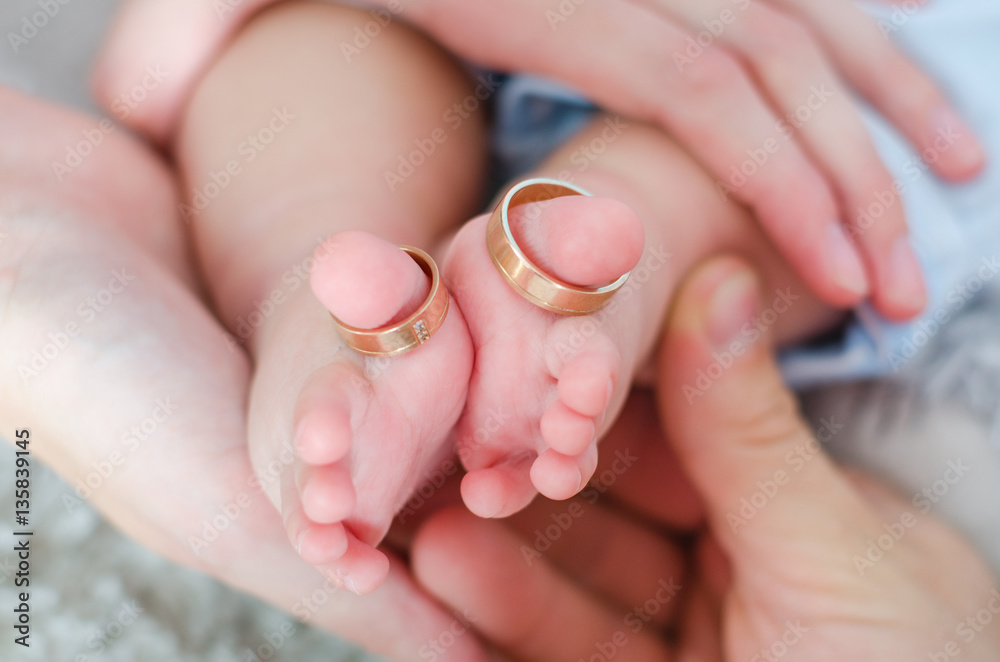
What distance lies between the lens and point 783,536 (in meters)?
0.73

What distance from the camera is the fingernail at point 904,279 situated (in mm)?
823

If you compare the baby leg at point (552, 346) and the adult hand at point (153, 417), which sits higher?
the baby leg at point (552, 346)

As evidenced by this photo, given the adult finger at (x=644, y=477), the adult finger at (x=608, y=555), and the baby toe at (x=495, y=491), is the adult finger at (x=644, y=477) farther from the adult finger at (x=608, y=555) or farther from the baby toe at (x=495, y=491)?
the baby toe at (x=495, y=491)

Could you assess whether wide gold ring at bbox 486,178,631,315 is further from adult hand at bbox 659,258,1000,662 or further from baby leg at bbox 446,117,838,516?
adult hand at bbox 659,258,1000,662

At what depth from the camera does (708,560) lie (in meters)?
0.88

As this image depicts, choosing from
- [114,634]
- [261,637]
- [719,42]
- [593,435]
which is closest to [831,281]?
[719,42]

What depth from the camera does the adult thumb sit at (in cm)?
75

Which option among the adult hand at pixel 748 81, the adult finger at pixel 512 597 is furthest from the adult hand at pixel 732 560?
the adult hand at pixel 748 81

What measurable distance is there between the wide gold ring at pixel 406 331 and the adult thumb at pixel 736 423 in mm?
357

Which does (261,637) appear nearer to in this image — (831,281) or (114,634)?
(114,634)

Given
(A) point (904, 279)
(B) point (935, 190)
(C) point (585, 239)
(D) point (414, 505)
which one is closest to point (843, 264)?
(A) point (904, 279)

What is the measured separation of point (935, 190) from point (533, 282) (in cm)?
62

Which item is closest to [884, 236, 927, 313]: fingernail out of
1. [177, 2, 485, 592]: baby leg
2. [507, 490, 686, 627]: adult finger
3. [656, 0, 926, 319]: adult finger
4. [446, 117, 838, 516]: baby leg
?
[656, 0, 926, 319]: adult finger

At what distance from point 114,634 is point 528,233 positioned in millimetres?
624
